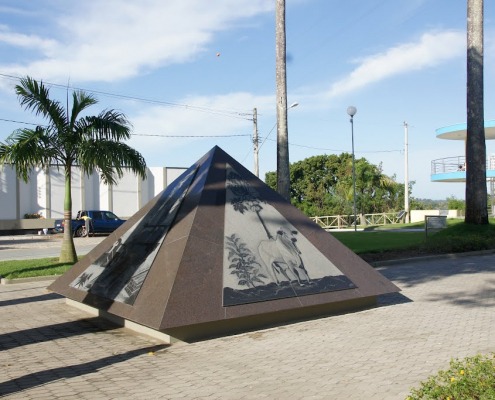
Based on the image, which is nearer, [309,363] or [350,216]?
[309,363]

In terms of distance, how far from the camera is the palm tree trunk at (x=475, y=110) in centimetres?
1947

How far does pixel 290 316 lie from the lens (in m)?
8.57

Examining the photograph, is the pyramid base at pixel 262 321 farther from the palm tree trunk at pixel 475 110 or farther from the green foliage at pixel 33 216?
the green foliage at pixel 33 216

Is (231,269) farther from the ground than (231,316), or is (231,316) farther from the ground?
(231,269)

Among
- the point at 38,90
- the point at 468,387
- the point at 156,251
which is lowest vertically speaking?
the point at 468,387

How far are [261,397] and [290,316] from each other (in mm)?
3304

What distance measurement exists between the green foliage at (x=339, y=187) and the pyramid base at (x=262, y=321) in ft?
126

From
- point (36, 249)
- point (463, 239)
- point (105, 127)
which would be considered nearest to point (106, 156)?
point (105, 127)

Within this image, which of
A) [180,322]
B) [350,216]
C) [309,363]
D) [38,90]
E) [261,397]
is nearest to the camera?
[261,397]

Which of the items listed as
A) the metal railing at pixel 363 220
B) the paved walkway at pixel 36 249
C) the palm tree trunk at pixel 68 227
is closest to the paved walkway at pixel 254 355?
the palm tree trunk at pixel 68 227

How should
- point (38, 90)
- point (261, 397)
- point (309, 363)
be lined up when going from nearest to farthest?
point (261, 397), point (309, 363), point (38, 90)

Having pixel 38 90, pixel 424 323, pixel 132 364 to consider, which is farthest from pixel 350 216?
pixel 132 364

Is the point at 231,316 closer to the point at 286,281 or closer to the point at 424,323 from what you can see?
the point at 286,281

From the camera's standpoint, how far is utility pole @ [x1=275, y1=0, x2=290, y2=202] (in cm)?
1573
